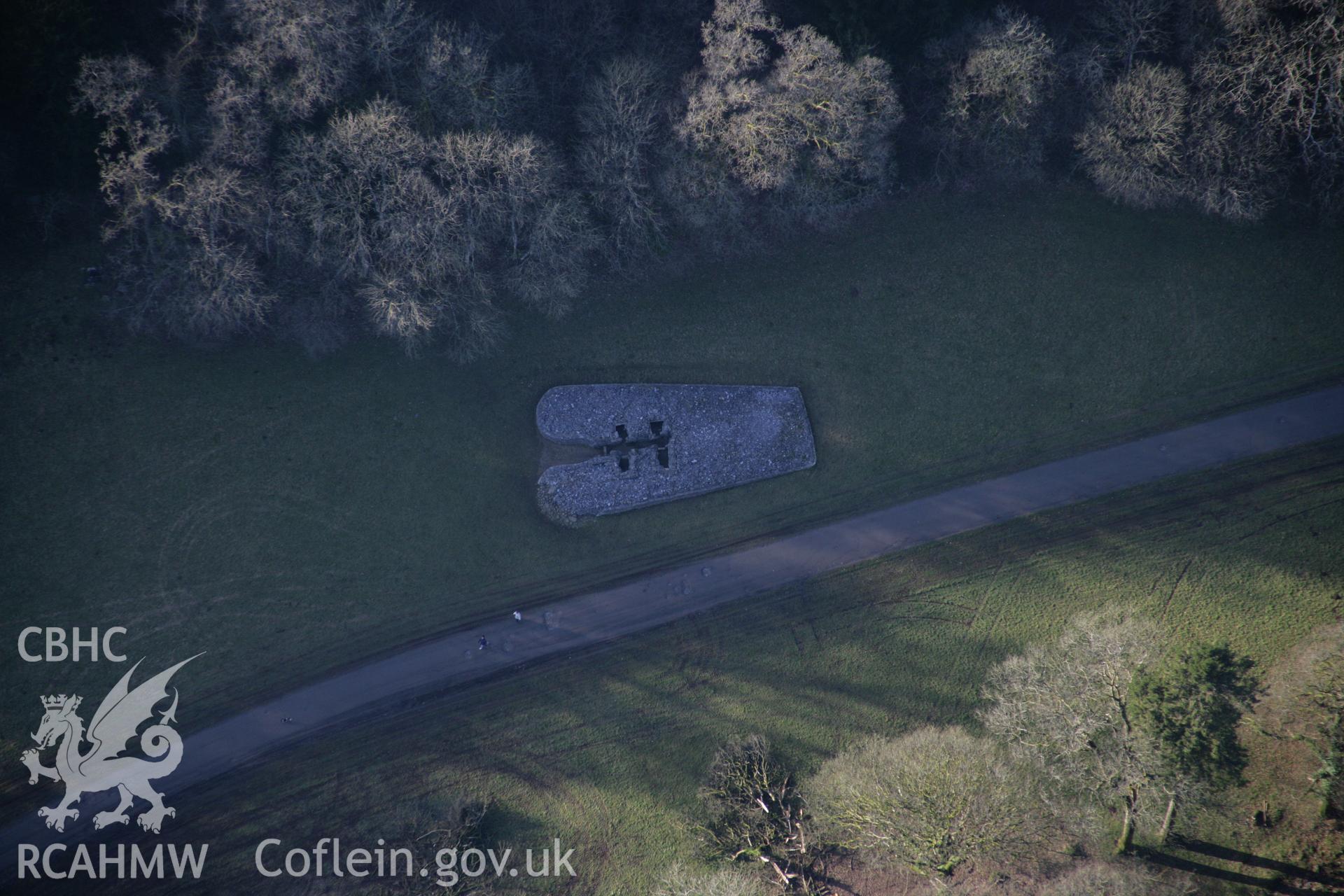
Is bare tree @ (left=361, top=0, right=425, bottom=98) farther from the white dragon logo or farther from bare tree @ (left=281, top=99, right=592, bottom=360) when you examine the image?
the white dragon logo

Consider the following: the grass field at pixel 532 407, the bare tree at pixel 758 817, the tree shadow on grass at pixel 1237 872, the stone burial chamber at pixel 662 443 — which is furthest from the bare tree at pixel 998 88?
the tree shadow on grass at pixel 1237 872

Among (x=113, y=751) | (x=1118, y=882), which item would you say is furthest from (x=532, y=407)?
(x=1118, y=882)

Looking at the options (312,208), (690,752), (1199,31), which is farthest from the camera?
(690,752)

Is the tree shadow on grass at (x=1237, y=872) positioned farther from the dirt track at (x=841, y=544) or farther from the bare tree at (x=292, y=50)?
the bare tree at (x=292, y=50)

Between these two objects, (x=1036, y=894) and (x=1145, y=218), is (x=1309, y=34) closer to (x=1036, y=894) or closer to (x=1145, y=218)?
(x=1145, y=218)

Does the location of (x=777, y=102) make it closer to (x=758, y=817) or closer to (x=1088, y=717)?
(x=1088, y=717)

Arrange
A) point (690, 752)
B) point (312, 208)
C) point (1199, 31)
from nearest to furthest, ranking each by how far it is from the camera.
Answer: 1. point (312, 208)
2. point (1199, 31)
3. point (690, 752)

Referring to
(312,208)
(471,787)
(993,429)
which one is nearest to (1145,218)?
(993,429)
